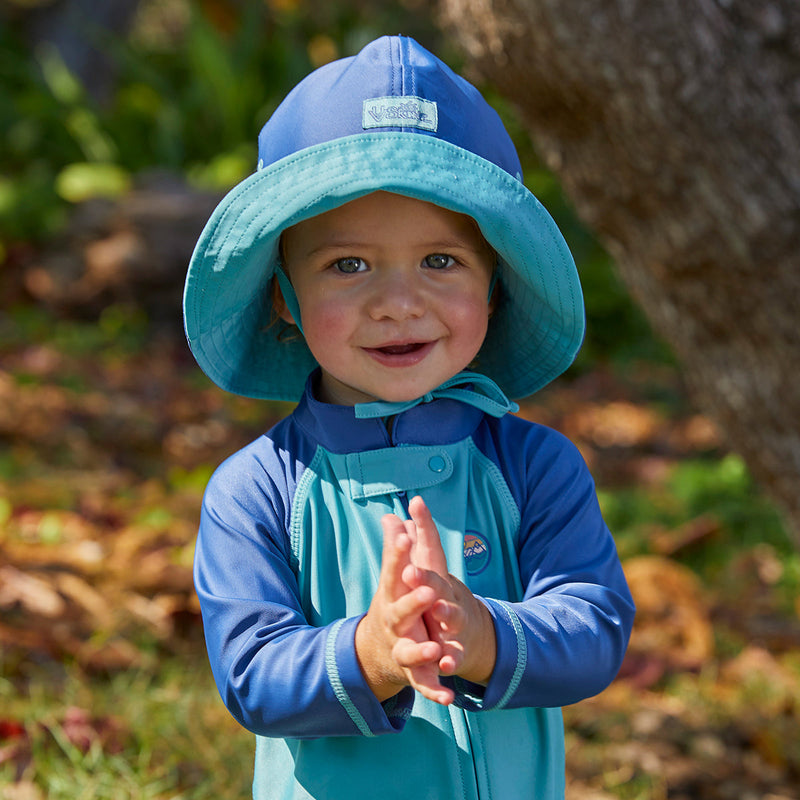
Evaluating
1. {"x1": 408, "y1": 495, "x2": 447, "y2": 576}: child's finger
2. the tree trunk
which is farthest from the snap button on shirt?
the tree trunk

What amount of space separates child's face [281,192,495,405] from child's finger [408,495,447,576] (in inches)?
10.5

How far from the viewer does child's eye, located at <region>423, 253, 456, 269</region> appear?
5.18ft

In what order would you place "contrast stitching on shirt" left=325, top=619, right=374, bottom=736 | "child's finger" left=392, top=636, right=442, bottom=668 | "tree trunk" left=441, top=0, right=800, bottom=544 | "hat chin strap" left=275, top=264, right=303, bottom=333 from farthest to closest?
"tree trunk" left=441, top=0, right=800, bottom=544, "hat chin strap" left=275, top=264, right=303, bottom=333, "contrast stitching on shirt" left=325, top=619, right=374, bottom=736, "child's finger" left=392, top=636, right=442, bottom=668

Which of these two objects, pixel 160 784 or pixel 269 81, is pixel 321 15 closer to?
pixel 269 81

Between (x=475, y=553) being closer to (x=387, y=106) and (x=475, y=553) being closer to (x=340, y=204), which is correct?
(x=340, y=204)

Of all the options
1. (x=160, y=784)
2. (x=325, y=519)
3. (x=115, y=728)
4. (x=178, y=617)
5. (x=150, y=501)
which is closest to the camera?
(x=325, y=519)

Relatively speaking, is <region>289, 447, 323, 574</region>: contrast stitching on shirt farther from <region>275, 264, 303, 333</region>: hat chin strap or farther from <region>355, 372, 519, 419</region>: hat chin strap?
<region>275, 264, 303, 333</region>: hat chin strap

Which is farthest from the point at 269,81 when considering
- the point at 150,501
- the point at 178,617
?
the point at 178,617

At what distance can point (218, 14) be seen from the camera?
1258 cm

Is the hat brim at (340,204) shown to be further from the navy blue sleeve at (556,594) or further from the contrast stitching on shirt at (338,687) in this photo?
the contrast stitching on shirt at (338,687)

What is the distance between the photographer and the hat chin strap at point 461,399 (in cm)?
160

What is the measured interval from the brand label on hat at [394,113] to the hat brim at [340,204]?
3cm

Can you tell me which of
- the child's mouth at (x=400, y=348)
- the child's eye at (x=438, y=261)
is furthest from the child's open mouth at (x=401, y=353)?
the child's eye at (x=438, y=261)

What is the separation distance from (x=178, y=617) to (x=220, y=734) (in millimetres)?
780
